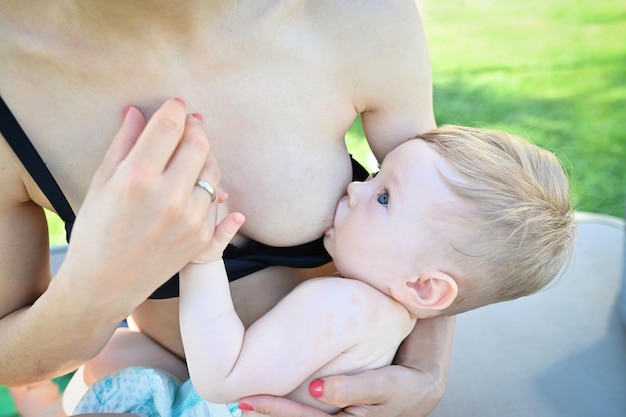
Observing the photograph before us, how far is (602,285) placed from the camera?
2.23 meters

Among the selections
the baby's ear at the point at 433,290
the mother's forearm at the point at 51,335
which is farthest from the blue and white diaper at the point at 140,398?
the baby's ear at the point at 433,290

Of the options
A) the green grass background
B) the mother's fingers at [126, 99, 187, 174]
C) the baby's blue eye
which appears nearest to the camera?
the mother's fingers at [126, 99, 187, 174]

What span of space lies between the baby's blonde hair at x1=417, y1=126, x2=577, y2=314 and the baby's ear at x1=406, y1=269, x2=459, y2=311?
33mm

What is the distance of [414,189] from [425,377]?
0.45 meters

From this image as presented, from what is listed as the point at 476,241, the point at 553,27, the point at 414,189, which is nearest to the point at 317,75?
the point at 414,189

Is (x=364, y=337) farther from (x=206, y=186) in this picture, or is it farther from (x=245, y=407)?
(x=206, y=186)

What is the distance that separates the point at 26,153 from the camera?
3.82 ft

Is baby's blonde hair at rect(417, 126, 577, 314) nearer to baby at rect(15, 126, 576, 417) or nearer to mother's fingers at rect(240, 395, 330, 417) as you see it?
baby at rect(15, 126, 576, 417)

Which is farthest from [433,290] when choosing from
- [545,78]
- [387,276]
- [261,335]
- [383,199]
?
[545,78]

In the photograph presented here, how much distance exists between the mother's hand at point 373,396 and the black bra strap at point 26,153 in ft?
1.80

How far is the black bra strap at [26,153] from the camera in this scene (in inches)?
45.3

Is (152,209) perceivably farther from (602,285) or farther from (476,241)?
(602,285)

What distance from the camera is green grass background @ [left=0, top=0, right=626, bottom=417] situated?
411 cm

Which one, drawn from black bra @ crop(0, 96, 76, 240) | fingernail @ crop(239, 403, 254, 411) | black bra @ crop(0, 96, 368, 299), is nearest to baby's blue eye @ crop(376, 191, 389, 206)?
black bra @ crop(0, 96, 368, 299)
